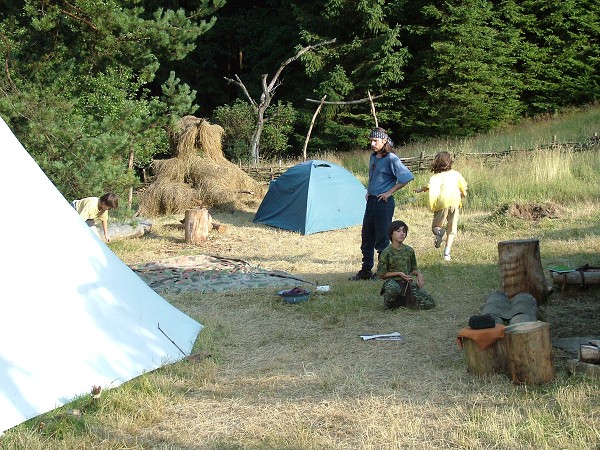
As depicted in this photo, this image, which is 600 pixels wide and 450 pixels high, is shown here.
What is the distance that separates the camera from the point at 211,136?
16.1 metres

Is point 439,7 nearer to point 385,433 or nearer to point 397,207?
point 397,207

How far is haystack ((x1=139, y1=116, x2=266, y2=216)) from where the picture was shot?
A: 15.1m

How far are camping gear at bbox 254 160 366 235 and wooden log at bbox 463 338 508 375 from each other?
7.86 metres

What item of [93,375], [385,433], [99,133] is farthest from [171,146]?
[385,433]

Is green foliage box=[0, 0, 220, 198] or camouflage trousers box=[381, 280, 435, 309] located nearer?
camouflage trousers box=[381, 280, 435, 309]

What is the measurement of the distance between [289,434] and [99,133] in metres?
6.95

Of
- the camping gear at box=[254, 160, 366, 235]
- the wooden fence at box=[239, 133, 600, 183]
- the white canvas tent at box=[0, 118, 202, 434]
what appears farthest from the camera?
the wooden fence at box=[239, 133, 600, 183]

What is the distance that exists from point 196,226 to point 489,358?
786cm

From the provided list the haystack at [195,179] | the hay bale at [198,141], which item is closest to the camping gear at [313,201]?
the haystack at [195,179]

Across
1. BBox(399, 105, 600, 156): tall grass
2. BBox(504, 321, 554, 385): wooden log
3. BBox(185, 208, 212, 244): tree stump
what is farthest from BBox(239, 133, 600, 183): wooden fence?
BBox(504, 321, 554, 385): wooden log

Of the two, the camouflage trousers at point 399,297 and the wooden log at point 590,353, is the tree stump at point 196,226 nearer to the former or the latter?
the camouflage trousers at point 399,297

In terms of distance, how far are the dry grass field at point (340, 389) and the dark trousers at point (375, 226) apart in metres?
0.44

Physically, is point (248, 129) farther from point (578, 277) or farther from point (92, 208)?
point (578, 277)

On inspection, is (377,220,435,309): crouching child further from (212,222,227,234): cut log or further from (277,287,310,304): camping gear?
(212,222,227,234): cut log
